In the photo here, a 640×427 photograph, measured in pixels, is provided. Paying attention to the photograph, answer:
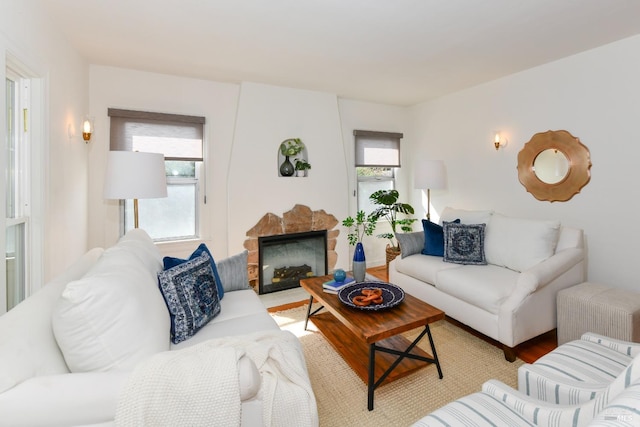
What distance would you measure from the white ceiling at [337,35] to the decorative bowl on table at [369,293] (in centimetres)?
200

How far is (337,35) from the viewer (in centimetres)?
258

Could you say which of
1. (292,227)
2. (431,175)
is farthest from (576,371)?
(292,227)

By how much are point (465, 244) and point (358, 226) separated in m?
1.71

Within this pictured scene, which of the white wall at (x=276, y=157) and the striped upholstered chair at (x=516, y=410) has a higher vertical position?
the white wall at (x=276, y=157)

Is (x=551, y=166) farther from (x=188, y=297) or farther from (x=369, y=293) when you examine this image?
(x=188, y=297)

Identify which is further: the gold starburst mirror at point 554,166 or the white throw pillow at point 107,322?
the gold starburst mirror at point 554,166

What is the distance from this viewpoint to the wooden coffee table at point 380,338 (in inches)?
70.7

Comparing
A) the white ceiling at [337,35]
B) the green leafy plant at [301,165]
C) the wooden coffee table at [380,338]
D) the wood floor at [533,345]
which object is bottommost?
the wood floor at [533,345]

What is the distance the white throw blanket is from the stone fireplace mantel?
2.64 meters

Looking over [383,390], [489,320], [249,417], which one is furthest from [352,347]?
[249,417]

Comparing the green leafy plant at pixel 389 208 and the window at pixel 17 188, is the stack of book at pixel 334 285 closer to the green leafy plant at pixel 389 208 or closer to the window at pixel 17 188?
the green leafy plant at pixel 389 208

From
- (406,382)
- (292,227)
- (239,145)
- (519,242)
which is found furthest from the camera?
(292,227)

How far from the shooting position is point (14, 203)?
6.65ft

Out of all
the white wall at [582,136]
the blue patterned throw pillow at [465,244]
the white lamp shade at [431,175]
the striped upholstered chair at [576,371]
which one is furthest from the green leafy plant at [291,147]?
the striped upholstered chair at [576,371]
